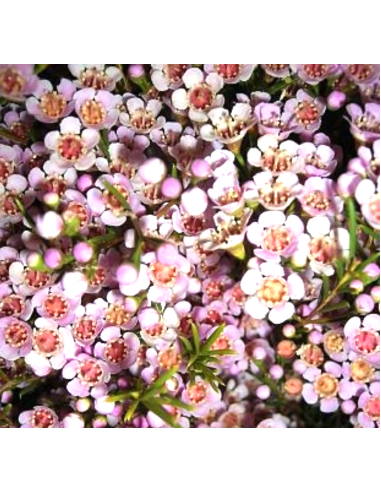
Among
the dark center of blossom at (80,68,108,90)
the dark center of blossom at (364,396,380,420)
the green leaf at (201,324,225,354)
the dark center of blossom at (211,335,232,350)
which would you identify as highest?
the dark center of blossom at (80,68,108,90)

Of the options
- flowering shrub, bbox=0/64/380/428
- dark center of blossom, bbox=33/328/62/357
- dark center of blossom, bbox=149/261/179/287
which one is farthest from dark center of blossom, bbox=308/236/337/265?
dark center of blossom, bbox=33/328/62/357

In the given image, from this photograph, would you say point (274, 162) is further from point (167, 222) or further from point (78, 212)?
point (78, 212)

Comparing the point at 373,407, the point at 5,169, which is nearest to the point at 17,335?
the point at 5,169

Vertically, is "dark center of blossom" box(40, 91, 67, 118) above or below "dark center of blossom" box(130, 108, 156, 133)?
above

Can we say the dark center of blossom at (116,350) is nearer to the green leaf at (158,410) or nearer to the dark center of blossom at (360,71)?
the green leaf at (158,410)

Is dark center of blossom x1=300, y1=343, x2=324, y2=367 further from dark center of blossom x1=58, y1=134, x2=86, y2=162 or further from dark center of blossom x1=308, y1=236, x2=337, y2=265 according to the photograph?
dark center of blossom x1=58, y1=134, x2=86, y2=162
